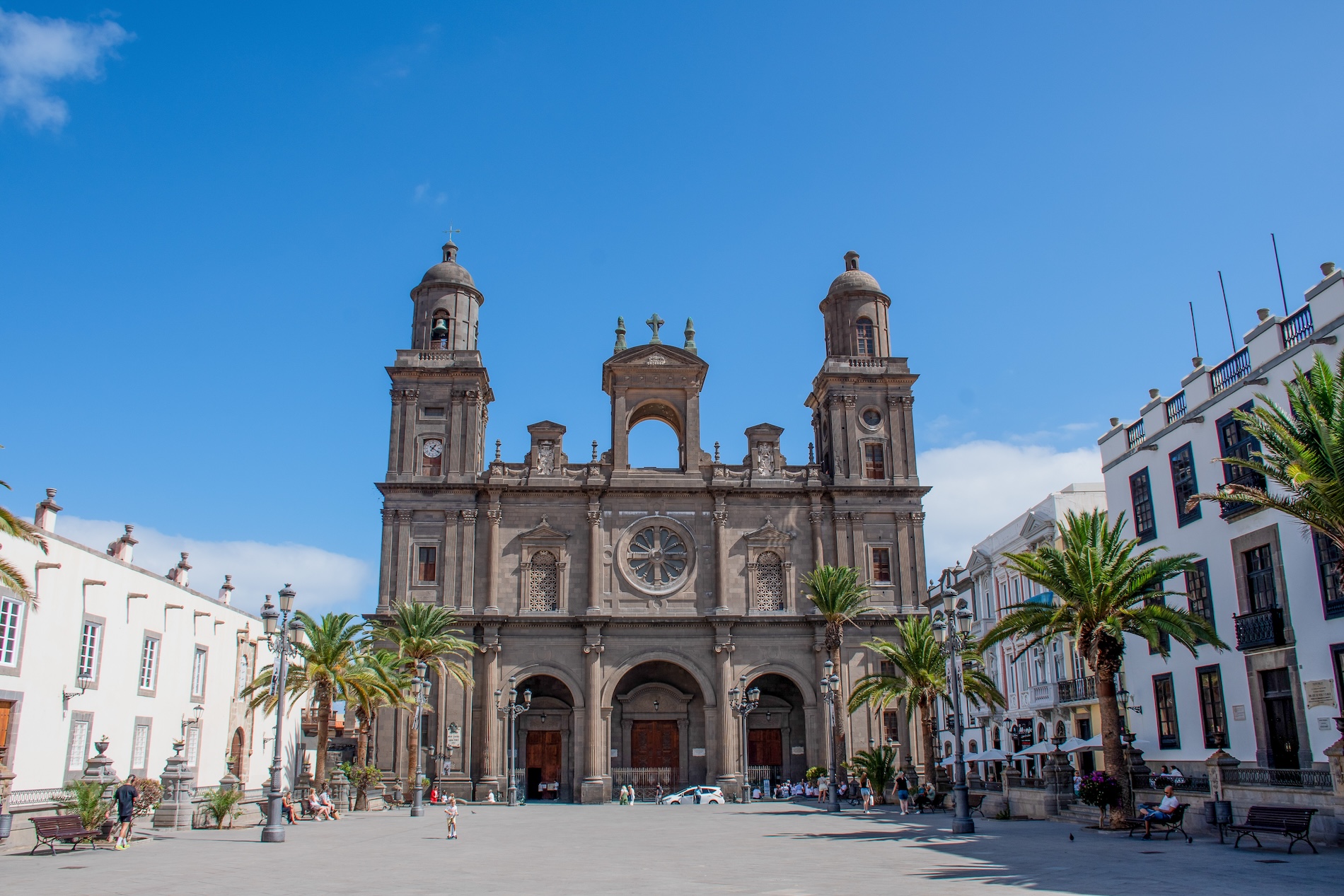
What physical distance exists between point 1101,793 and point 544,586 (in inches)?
1215

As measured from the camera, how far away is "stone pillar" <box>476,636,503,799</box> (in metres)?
48.2

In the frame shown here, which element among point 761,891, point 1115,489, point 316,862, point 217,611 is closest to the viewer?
point 761,891

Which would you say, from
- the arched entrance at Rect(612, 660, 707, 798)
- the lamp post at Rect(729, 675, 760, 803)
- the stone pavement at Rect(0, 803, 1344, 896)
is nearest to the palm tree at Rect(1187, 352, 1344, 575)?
the stone pavement at Rect(0, 803, 1344, 896)

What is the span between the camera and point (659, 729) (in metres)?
52.4

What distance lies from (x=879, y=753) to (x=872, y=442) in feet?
57.5

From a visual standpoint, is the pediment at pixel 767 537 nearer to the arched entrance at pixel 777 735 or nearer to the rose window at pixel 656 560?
the rose window at pixel 656 560

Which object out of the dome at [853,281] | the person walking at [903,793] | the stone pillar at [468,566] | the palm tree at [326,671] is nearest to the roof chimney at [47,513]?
the palm tree at [326,671]

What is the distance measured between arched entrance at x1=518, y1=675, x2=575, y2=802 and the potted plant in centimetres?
2896

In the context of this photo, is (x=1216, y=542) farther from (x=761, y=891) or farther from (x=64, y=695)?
(x=64, y=695)

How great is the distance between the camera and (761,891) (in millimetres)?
14828

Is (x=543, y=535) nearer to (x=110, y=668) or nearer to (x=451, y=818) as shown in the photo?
(x=110, y=668)

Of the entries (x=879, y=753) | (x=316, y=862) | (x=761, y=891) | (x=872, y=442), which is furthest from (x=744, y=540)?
(x=761, y=891)

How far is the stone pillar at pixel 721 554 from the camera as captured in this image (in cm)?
5128

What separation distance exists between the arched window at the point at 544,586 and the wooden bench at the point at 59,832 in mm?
29103
